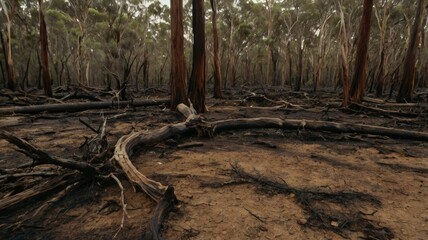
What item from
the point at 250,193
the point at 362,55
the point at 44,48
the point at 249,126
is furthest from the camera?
the point at 44,48

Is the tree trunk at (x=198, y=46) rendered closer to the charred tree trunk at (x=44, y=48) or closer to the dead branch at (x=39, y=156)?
the dead branch at (x=39, y=156)

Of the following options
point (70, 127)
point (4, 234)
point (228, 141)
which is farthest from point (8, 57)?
point (4, 234)

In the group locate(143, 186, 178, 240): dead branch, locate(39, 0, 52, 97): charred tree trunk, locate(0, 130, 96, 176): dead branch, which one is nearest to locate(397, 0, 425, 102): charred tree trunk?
locate(143, 186, 178, 240): dead branch

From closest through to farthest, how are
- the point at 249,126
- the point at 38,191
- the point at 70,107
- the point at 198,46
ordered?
the point at 38,191
the point at 249,126
the point at 198,46
the point at 70,107

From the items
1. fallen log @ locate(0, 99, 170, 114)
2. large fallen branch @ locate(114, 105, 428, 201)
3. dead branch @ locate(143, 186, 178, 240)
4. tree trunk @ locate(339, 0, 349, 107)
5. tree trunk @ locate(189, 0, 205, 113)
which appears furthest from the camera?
tree trunk @ locate(339, 0, 349, 107)

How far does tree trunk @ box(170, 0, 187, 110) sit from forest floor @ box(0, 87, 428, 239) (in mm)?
2645

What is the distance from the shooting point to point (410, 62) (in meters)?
8.56

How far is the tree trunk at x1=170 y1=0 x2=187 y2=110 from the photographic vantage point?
6.62 meters

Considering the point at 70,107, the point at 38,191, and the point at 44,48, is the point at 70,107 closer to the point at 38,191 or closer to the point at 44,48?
the point at 44,48

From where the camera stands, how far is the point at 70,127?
222 inches

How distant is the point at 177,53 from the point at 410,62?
7637mm

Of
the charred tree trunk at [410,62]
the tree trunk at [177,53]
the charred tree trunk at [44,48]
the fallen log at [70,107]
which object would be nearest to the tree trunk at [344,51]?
the charred tree trunk at [410,62]

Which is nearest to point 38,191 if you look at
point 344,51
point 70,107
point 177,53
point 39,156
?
point 39,156

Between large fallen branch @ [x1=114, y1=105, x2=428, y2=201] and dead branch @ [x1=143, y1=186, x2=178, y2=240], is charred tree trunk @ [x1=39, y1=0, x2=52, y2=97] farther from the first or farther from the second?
dead branch @ [x1=143, y1=186, x2=178, y2=240]
